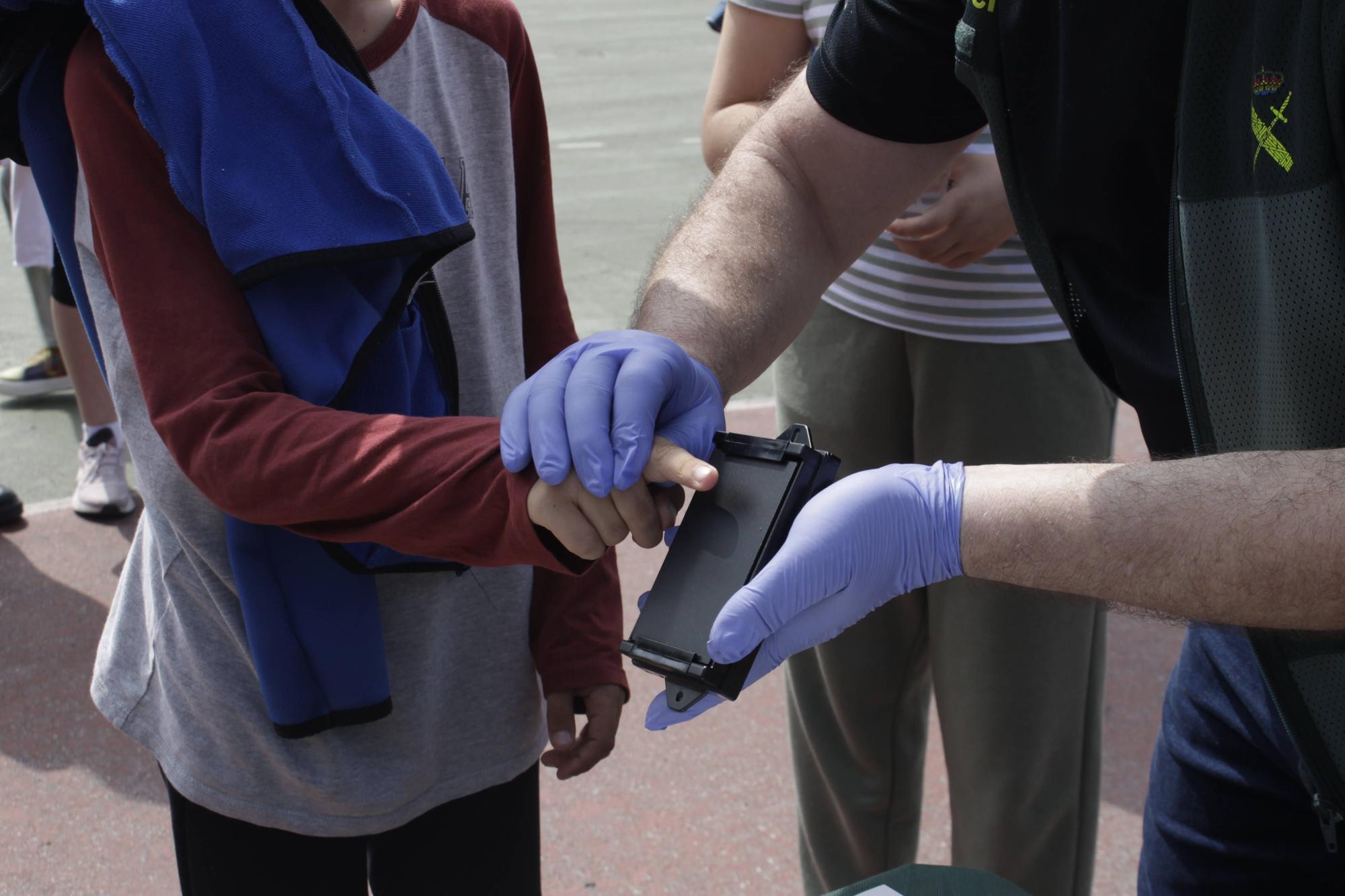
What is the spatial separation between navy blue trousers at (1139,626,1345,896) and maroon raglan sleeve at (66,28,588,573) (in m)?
0.83

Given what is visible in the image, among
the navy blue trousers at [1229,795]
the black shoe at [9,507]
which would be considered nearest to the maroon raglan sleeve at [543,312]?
the navy blue trousers at [1229,795]

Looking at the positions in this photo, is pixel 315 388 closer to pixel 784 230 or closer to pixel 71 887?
pixel 784 230

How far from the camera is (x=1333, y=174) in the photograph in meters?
1.16

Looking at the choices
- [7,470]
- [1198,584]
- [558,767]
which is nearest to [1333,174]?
[1198,584]

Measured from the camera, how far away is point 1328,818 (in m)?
1.39

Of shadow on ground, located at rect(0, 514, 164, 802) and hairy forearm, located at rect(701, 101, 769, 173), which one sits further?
shadow on ground, located at rect(0, 514, 164, 802)

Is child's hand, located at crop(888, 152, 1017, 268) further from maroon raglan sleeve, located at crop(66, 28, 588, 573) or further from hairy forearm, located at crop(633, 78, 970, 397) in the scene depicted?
maroon raglan sleeve, located at crop(66, 28, 588, 573)

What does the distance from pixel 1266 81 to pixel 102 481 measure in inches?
160

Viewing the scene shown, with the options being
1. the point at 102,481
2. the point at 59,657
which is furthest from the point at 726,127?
the point at 102,481

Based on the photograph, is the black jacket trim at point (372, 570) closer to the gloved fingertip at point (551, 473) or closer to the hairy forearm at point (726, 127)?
the gloved fingertip at point (551, 473)

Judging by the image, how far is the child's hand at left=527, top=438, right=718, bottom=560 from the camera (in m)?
1.25

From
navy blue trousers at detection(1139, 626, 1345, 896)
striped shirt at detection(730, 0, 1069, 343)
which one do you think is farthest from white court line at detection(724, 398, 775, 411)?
navy blue trousers at detection(1139, 626, 1345, 896)

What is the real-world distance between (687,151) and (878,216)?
803 cm

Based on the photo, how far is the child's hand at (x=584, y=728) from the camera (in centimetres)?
169
